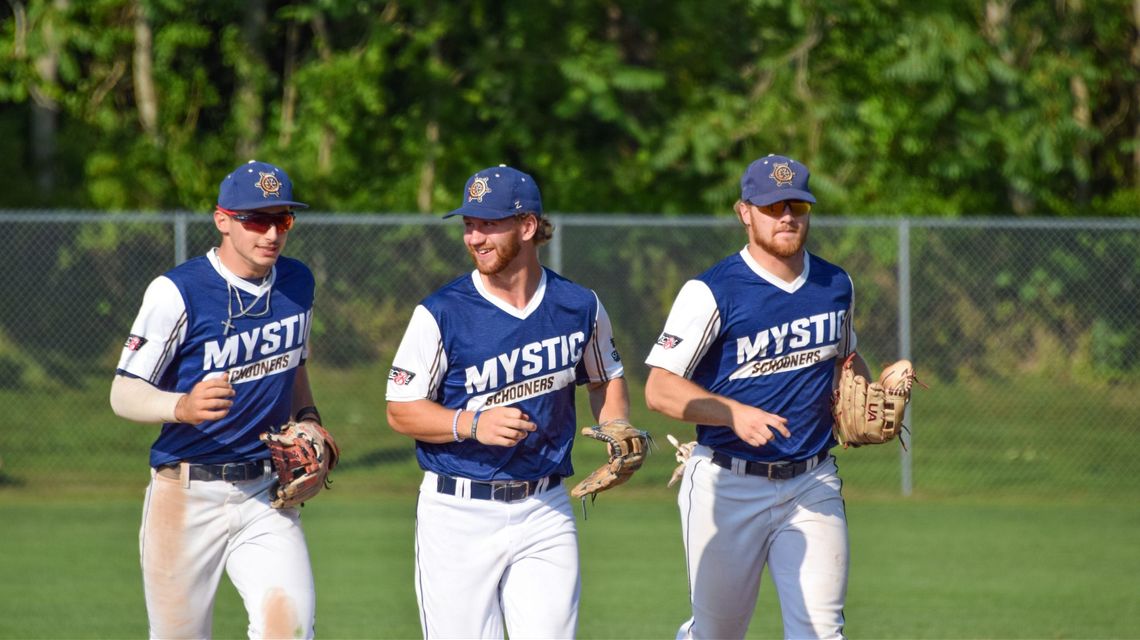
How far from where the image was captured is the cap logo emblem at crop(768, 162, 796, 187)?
5.90 meters

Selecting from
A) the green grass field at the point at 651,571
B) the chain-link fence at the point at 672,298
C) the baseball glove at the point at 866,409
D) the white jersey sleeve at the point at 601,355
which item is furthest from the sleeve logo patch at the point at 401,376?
the chain-link fence at the point at 672,298

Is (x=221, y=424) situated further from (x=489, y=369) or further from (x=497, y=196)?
(x=497, y=196)

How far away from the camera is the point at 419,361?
211 inches

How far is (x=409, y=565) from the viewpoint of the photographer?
1030cm

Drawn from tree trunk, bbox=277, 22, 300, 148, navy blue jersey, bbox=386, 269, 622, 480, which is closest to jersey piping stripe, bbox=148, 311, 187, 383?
navy blue jersey, bbox=386, 269, 622, 480

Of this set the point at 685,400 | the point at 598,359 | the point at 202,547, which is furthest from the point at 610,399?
the point at 202,547

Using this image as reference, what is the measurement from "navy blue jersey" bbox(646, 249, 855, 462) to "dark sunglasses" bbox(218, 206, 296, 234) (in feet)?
4.94

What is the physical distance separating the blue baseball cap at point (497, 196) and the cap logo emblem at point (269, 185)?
30.5 inches

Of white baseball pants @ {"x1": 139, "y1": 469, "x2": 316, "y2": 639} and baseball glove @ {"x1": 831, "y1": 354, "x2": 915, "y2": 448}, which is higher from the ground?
baseball glove @ {"x1": 831, "y1": 354, "x2": 915, "y2": 448}

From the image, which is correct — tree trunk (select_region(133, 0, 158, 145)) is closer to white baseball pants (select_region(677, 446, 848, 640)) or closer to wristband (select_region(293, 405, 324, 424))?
wristband (select_region(293, 405, 324, 424))

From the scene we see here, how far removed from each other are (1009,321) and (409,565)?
764cm

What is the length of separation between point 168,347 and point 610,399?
5.41 feet

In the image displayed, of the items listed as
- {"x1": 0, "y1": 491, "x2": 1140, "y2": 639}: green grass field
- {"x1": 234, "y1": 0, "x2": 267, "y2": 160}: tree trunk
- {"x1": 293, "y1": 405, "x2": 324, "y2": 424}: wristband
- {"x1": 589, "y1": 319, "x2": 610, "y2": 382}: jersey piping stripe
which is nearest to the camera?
{"x1": 589, "y1": 319, "x2": 610, "y2": 382}: jersey piping stripe

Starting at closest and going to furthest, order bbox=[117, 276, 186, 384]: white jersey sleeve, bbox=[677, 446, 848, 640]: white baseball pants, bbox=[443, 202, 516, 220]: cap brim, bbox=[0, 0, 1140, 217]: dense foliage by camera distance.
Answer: bbox=[443, 202, 516, 220]: cap brim → bbox=[117, 276, 186, 384]: white jersey sleeve → bbox=[677, 446, 848, 640]: white baseball pants → bbox=[0, 0, 1140, 217]: dense foliage
